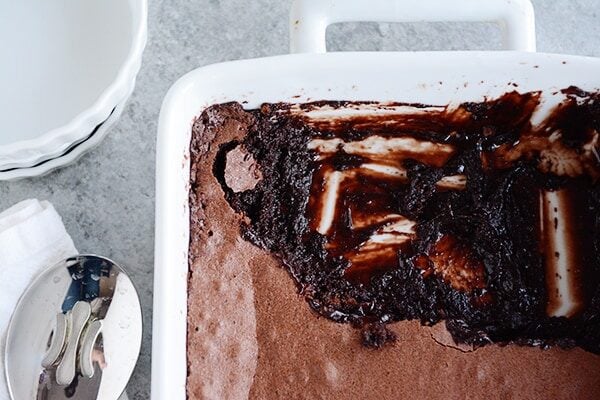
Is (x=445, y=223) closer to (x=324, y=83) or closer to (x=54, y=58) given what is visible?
(x=324, y=83)

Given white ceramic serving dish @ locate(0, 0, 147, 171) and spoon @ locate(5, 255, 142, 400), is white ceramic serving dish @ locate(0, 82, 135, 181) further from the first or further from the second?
spoon @ locate(5, 255, 142, 400)

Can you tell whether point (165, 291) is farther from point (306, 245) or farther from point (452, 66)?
point (452, 66)

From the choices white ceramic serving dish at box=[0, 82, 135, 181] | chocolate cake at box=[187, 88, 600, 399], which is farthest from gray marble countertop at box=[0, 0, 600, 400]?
chocolate cake at box=[187, 88, 600, 399]

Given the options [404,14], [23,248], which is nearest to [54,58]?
[23,248]

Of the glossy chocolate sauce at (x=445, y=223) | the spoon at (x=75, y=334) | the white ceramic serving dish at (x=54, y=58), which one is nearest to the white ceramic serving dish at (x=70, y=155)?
the white ceramic serving dish at (x=54, y=58)

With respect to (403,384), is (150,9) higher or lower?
higher

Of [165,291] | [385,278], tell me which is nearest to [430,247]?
[385,278]
